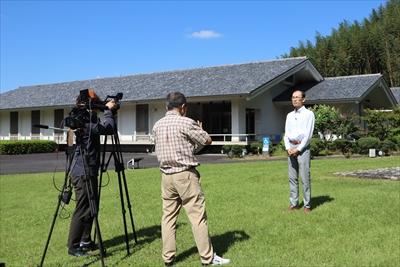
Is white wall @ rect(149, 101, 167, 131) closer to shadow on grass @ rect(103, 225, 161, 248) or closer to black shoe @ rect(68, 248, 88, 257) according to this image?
shadow on grass @ rect(103, 225, 161, 248)

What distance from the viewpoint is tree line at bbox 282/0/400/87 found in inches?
1633

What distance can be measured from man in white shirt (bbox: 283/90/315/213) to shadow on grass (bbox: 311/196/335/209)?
44cm

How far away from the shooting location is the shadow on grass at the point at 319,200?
28.3 ft

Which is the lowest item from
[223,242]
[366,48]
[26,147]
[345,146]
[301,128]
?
[223,242]

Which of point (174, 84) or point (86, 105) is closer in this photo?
point (86, 105)

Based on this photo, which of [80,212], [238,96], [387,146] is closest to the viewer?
[80,212]

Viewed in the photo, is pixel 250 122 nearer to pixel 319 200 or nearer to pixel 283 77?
pixel 283 77

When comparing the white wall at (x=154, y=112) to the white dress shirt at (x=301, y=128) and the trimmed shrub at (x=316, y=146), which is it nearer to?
the trimmed shrub at (x=316, y=146)

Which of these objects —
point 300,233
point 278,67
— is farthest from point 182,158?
point 278,67

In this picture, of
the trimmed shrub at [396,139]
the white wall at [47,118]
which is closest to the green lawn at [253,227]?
the trimmed shrub at [396,139]

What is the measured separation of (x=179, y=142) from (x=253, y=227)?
2349 millimetres

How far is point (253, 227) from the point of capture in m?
7.19

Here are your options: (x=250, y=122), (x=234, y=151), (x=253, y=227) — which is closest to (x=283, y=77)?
(x=250, y=122)

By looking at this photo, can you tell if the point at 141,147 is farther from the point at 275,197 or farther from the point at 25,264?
the point at 25,264
